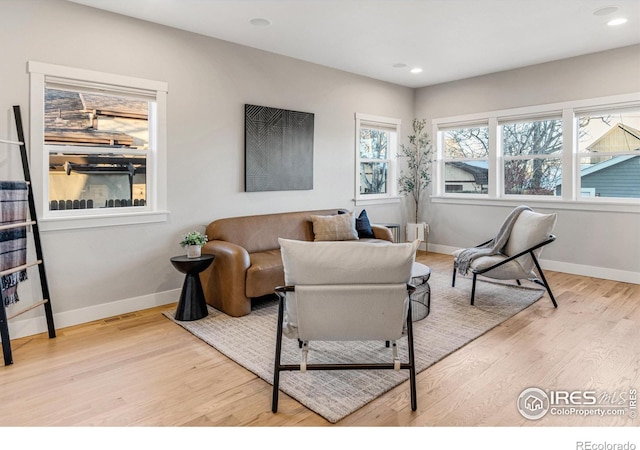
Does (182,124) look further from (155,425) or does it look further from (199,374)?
(155,425)

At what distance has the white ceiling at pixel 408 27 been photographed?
3.61 metres

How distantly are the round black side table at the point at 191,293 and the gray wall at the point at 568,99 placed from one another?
429cm

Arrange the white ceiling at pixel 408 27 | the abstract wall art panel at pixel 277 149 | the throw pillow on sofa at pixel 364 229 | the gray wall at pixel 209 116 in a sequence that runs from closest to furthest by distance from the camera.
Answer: the gray wall at pixel 209 116, the white ceiling at pixel 408 27, the abstract wall art panel at pixel 277 149, the throw pillow on sofa at pixel 364 229

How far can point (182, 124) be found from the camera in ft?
13.7

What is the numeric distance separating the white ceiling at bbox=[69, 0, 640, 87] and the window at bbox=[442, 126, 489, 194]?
3.92 feet

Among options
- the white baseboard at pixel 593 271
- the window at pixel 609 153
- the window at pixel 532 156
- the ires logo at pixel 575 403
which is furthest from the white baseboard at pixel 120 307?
the ires logo at pixel 575 403

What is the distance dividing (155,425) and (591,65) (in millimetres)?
5839

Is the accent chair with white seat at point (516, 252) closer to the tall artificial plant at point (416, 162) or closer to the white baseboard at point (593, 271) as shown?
the white baseboard at point (593, 271)

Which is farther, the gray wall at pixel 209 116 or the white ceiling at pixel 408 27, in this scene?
the white ceiling at pixel 408 27

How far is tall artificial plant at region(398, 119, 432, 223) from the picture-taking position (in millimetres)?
6797

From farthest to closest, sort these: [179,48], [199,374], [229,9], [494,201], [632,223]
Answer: [494,201]
[632,223]
[179,48]
[229,9]
[199,374]

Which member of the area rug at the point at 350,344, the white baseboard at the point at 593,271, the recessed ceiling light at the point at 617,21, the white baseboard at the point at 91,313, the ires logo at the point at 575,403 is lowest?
the ires logo at the point at 575,403

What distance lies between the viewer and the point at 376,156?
653 centimetres

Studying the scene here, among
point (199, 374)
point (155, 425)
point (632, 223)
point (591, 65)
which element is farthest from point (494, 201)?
point (155, 425)
